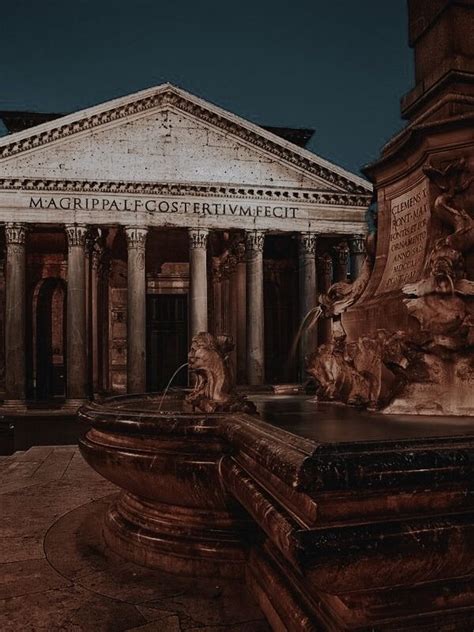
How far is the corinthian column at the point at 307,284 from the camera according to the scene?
21875mm

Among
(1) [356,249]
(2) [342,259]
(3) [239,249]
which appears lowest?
(2) [342,259]

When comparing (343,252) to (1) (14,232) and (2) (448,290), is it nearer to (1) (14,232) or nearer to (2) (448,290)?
(1) (14,232)

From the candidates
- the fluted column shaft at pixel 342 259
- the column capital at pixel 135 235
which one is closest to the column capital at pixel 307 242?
the fluted column shaft at pixel 342 259

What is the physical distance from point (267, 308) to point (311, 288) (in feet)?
24.0

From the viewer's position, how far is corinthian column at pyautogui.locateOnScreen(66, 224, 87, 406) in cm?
1995

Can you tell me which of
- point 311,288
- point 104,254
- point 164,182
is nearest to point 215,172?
point 164,182

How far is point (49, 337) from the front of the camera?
87.9ft

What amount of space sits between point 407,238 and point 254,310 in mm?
16975

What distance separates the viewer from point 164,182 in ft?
68.5

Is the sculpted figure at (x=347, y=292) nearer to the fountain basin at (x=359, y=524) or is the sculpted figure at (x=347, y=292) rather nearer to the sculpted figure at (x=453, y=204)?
the sculpted figure at (x=453, y=204)

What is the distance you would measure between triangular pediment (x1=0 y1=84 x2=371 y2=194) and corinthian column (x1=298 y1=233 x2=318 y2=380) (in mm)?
2183

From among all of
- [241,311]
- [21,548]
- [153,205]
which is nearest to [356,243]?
[241,311]

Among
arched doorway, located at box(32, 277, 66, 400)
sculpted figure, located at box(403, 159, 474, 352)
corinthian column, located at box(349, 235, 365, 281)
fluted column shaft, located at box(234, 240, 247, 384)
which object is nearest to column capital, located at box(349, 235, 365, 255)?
corinthian column, located at box(349, 235, 365, 281)

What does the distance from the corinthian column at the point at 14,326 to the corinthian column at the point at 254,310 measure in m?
8.24
